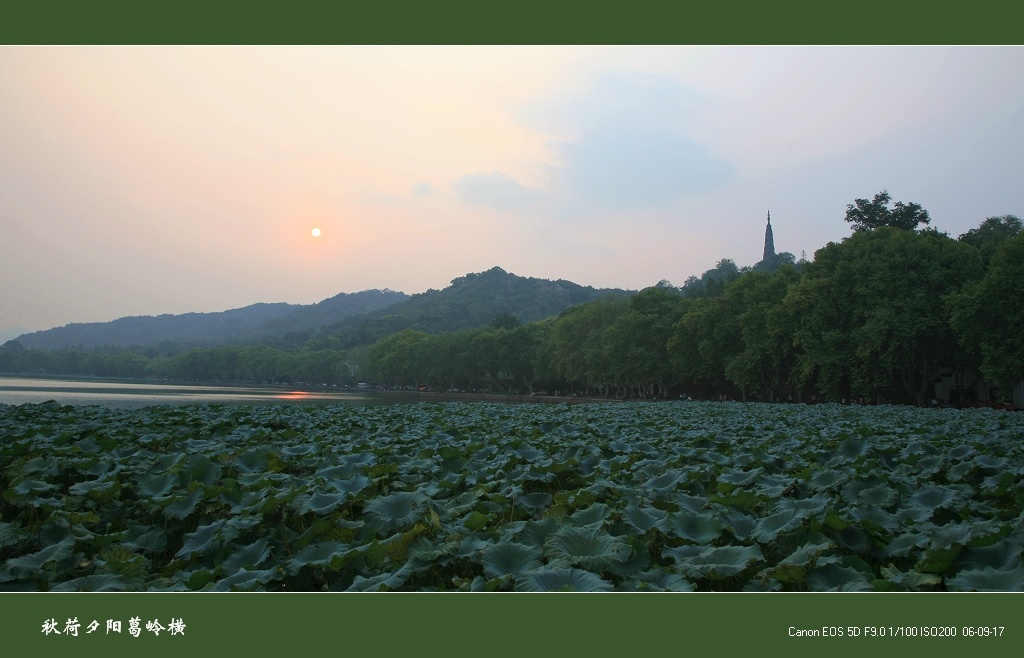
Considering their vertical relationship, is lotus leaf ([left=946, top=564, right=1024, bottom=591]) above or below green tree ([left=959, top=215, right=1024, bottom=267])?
below

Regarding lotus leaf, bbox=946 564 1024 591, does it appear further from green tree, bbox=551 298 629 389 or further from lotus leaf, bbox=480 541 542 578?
green tree, bbox=551 298 629 389

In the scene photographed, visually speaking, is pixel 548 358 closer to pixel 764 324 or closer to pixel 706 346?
pixel 706 346

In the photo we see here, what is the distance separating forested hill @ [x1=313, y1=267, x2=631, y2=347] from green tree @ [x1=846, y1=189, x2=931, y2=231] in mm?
75241

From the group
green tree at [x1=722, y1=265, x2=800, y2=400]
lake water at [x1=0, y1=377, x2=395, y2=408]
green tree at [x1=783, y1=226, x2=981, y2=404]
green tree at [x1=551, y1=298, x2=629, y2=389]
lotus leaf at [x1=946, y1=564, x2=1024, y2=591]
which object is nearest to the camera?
lotus leaf at [x1=946, y1=564, x2=1024, y2=591]

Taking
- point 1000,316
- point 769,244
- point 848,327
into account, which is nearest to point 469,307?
point 769,244

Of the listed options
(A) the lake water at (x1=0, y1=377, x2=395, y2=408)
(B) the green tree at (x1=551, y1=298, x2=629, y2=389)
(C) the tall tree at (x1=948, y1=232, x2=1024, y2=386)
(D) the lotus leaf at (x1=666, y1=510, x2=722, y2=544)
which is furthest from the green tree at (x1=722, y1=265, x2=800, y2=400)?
(D) the lotus leaf at (x1=666, y1=510, x2=722, y2=544)

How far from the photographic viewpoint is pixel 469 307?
165 m

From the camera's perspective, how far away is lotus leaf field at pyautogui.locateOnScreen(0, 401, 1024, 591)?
126 inches

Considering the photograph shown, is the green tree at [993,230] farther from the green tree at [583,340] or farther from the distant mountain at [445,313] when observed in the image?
the distant mountain at [445,313]

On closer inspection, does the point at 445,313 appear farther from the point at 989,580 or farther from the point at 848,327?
the point at 989,580

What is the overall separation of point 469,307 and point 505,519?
160623mm

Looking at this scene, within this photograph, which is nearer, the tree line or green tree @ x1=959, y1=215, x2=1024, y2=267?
the tree line

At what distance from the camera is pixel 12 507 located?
17.5 ft

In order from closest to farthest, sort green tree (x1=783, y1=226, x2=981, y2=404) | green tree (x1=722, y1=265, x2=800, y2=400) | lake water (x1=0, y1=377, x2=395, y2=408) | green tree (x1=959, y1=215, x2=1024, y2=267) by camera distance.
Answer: green tree (x1=783, y1=226, x2=981, y2=404) → lake water (x1=0, y1=377, x2=395, y2=408) → green tree (x1=722, y1=265, x2=800, y2=400) → green tree (x1=959, y1=215, x2=1024, y2=267)
